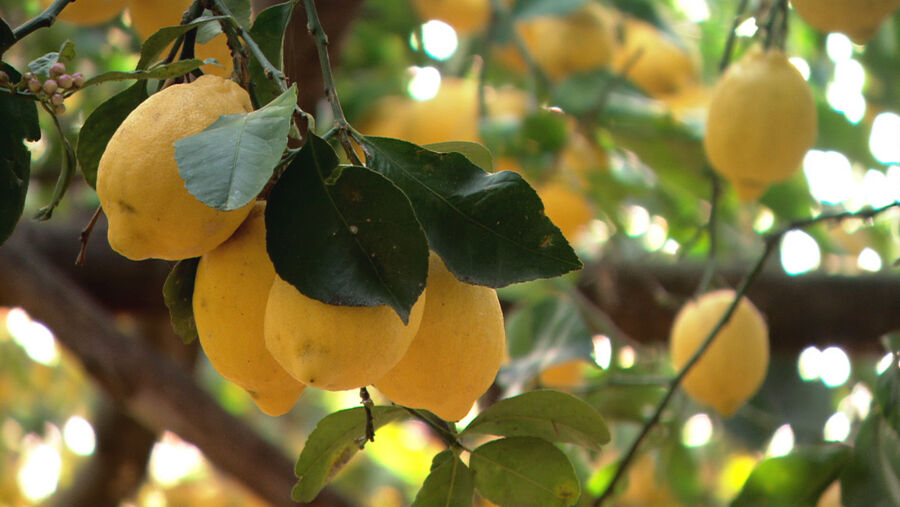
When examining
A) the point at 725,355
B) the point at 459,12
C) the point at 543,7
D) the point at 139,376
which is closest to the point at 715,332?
the point at 725,355

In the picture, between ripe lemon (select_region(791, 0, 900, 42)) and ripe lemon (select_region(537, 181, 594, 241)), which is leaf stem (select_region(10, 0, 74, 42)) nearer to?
ripe lemon (select_region(791, 0, 900, 42))

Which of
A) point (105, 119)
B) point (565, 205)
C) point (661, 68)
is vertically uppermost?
point (661, 68)

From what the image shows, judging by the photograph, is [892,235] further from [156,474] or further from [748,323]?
[156,474]

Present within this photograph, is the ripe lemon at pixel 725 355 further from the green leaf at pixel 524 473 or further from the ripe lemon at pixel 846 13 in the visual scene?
the green leaf at pixel 524 473

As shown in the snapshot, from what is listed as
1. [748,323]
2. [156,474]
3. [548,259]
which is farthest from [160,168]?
[156,474]

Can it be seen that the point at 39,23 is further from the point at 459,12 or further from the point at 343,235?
the point at 459,12

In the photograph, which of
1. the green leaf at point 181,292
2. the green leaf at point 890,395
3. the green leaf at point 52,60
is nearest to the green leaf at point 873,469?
the green leaf at point 890,395
